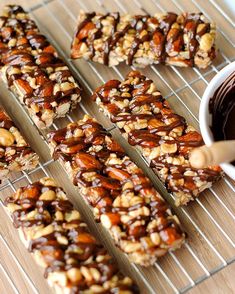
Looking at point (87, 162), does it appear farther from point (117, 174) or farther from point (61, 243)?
point (61, 243)

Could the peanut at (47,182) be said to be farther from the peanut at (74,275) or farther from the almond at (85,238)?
the peanut at (74,275)

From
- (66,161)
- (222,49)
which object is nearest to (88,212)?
(66,161)

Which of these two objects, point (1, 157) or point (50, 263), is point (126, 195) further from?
point (1, 157)

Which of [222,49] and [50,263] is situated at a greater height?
[222,49]

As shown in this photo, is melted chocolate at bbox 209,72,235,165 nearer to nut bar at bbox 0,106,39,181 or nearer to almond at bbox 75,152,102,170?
almond at bbox 75,152,102,170

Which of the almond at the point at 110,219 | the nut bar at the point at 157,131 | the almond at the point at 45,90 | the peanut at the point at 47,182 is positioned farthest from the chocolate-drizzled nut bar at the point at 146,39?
the almond at the point at 110,219

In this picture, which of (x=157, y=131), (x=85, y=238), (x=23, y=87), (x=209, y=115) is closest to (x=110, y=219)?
(x=85, y=238)

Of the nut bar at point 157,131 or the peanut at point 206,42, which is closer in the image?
the nut bar at point 157,131
